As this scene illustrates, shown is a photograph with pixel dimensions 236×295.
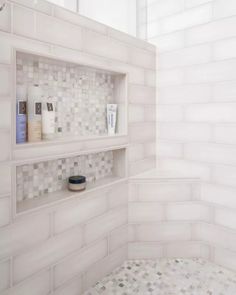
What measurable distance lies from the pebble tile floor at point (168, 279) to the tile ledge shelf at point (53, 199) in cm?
48

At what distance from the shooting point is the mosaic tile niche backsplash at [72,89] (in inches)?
43.3

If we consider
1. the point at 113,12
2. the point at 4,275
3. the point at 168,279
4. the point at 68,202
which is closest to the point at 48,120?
the point at 68,202

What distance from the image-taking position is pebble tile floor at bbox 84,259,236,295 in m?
1.27

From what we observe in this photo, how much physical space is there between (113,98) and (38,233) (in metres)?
0.83

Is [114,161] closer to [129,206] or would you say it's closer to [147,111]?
[129,206]

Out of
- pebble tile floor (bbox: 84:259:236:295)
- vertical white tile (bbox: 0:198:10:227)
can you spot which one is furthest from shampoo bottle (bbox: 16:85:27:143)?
pebble tile floor (bbox: 84:259:236:295)

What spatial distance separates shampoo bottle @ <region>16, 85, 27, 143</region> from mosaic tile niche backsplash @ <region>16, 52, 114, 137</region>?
55 mm

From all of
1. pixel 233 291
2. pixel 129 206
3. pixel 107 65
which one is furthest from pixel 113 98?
pixel 233 291

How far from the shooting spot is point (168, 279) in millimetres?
1352

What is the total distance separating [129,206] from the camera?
1521 millimetres

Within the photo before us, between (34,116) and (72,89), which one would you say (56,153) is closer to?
(34,116)

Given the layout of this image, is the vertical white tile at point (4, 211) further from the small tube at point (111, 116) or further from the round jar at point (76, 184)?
the small tube at point (111, 116)

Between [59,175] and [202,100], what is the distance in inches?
35.3

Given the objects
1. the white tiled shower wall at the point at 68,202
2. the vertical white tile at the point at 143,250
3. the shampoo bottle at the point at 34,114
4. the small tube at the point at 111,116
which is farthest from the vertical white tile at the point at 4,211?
the vertical white tile at the point at 143,250
